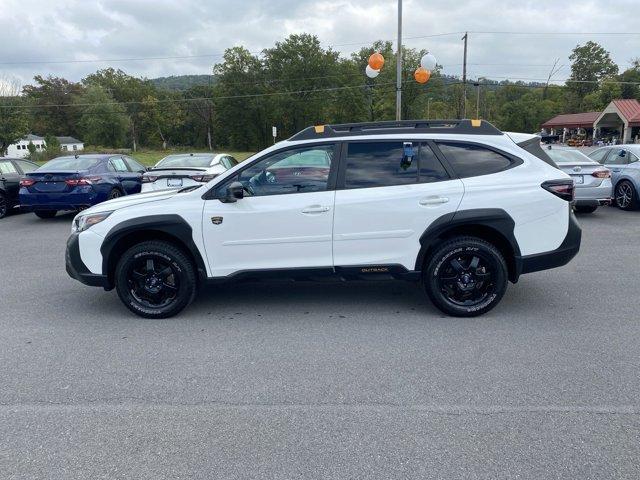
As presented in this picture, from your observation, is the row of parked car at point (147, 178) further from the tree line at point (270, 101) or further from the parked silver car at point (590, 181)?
the tree line at point (270, 101)

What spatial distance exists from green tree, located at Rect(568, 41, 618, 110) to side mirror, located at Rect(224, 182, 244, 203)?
109 metres

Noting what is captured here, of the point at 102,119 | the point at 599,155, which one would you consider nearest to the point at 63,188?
the point at 599,155

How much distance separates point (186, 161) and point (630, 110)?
2753 inches

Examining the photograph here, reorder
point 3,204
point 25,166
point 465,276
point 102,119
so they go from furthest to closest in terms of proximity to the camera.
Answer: point 102,119, point 25,166, point 3,204, point 465,276

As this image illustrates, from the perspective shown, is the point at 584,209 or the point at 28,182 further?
the point at 584,209

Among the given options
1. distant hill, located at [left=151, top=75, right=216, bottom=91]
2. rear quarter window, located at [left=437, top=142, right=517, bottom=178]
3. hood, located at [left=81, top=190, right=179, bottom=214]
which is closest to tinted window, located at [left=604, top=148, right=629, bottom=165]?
rear quarter window, located at [left=437, top=142, right=517, bottom=178]

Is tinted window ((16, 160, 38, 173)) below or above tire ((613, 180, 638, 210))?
above

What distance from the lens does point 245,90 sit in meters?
77.0

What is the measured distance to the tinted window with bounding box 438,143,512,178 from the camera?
4895 millimetres

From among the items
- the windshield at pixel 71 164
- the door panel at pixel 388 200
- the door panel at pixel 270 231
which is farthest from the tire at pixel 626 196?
the windshield at pixel 71 164

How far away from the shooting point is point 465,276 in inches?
191

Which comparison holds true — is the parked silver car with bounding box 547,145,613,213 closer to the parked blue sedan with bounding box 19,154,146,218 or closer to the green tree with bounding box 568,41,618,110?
the parked blue sedan with bounding box 19,154,146,218

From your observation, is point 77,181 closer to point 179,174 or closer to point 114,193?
point 114,193

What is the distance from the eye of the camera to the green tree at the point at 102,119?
8494cm
